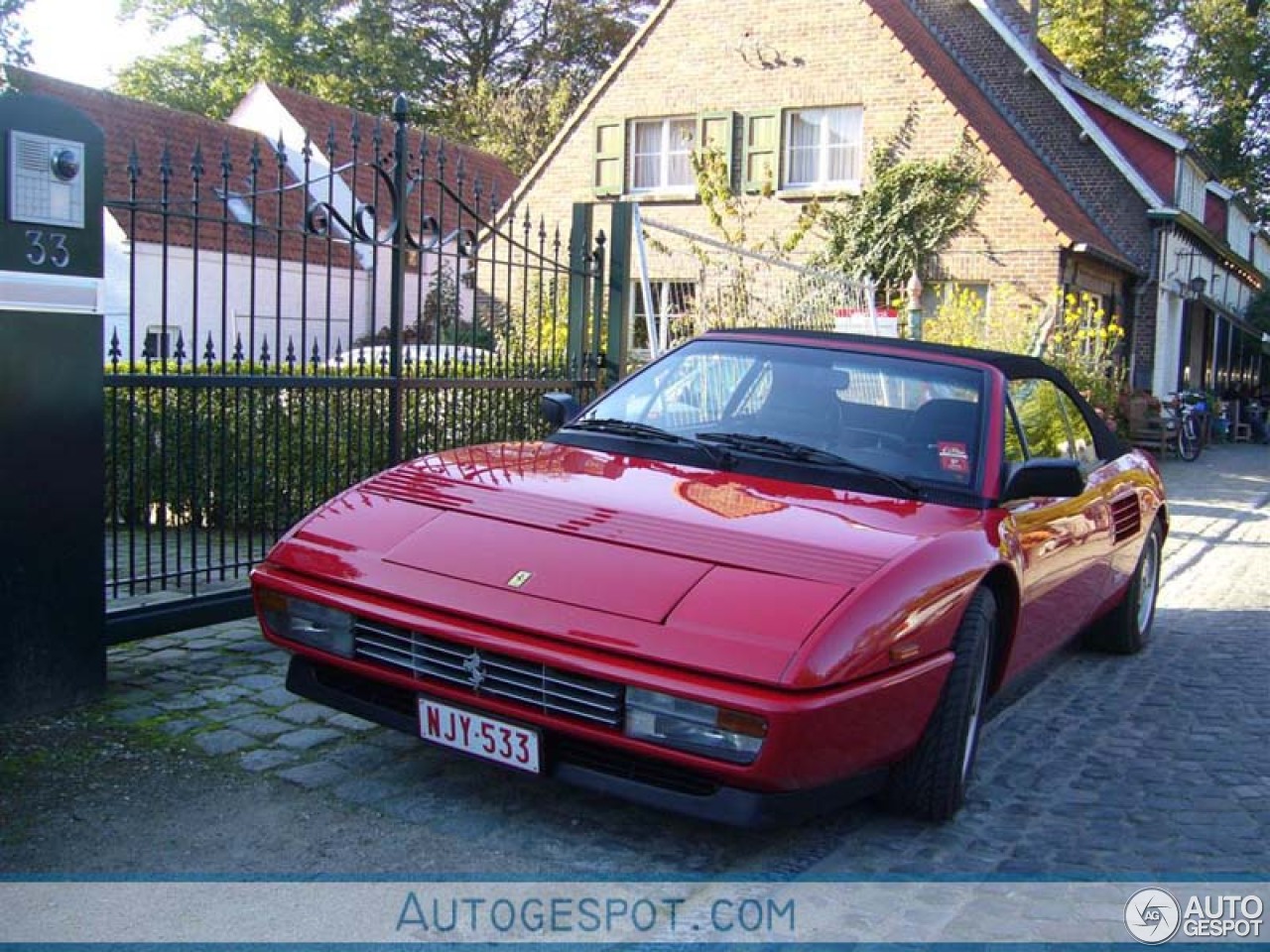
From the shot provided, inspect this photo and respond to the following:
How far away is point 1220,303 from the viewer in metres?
31.3

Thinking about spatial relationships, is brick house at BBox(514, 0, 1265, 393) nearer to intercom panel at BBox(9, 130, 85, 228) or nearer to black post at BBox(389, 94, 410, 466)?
black post at BBox(389, 94, 410, 466)

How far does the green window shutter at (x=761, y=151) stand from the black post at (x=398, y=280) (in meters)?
14.9

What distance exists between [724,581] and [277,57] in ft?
132

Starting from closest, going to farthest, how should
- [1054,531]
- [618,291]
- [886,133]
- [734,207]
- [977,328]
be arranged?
[1054,531] < [618,291] < [977,328] < [734,207] < [886,133]

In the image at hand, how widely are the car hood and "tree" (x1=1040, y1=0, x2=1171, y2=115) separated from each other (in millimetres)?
35978

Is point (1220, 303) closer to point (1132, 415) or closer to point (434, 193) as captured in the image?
point (1132, 415)

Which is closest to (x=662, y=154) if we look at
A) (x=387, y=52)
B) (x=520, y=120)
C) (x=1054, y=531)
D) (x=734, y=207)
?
(x=734, y=207)

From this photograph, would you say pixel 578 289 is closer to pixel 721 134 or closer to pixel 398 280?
pixel 398 280

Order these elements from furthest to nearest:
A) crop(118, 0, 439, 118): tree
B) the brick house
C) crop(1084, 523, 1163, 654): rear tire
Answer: crop(118, 0, 439, 118): tree < the brick house < crop(1084, 523, 1163, 654): rear tire

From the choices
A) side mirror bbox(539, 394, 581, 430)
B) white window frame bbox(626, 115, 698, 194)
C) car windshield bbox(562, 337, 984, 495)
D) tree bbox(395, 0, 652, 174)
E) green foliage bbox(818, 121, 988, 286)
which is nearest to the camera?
car windshield bbox(562, 337, 984, 495)

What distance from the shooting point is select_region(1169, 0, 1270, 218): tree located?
39.6 metres

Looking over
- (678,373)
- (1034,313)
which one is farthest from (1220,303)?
(678,373)

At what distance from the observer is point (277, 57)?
129 feet

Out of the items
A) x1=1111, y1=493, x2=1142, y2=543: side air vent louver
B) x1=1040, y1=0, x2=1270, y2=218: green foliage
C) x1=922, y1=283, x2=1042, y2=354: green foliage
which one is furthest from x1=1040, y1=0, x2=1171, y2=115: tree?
x1=1111, y1=493, x2=1142, y2=543: side air vent louver
